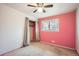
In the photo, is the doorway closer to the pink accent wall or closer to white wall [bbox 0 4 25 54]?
white wall [bbox 0 4 25 54]

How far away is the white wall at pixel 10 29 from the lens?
2.27m

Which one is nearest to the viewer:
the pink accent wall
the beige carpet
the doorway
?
the beige carpet

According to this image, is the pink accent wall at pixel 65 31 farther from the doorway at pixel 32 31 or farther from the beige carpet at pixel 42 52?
the doorway at pixel 32 31

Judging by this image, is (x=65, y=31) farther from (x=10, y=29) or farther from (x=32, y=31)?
(x=10, y=29)

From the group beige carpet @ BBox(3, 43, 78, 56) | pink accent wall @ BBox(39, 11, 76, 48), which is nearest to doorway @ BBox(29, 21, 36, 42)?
pink accent wall @ BBox(39, 11, 76, 48)

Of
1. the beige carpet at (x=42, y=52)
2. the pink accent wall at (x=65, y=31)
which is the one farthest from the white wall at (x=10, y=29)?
the pink accent wall at (x=65, y=31)

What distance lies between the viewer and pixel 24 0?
595 mm

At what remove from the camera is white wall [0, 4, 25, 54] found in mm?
2271

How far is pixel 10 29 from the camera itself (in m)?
→ 2.55

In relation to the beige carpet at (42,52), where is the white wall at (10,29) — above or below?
above

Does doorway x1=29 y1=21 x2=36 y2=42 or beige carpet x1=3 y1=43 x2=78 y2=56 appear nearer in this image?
beige carpet x1=3 y1=43 x2=78 y2=56

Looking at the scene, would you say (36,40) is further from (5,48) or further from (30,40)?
(5,48)

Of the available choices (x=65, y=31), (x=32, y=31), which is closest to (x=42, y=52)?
(x=65, y=31)

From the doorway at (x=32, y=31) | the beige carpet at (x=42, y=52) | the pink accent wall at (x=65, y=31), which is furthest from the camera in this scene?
the doorway at (x=32, y=31)
